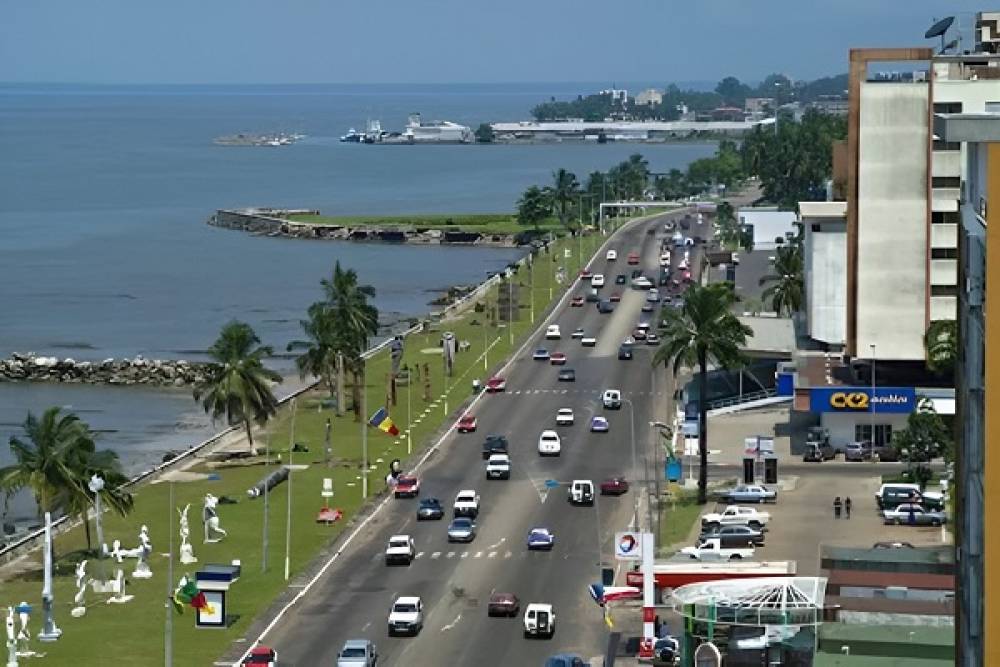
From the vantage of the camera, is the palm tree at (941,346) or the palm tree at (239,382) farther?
the palm tree at (239,382)

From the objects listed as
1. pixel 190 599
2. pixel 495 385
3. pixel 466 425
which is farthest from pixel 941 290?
Answer: pixel 190 599

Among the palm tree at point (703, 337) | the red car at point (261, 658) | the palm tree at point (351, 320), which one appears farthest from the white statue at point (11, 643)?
the palm tree at point (351, 320)

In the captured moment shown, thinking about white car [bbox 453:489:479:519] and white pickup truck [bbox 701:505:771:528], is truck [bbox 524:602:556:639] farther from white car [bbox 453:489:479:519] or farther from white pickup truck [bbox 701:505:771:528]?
white car [bbox 453:489:479:519]

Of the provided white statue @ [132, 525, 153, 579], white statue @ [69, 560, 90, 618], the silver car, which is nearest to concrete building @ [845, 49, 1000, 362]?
the silver car

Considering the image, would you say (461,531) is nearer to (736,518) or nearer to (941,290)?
(736,518)

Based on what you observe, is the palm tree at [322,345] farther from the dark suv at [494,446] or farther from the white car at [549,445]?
the white car at [549,445]

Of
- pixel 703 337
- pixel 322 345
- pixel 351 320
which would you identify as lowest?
pixel 322 345
